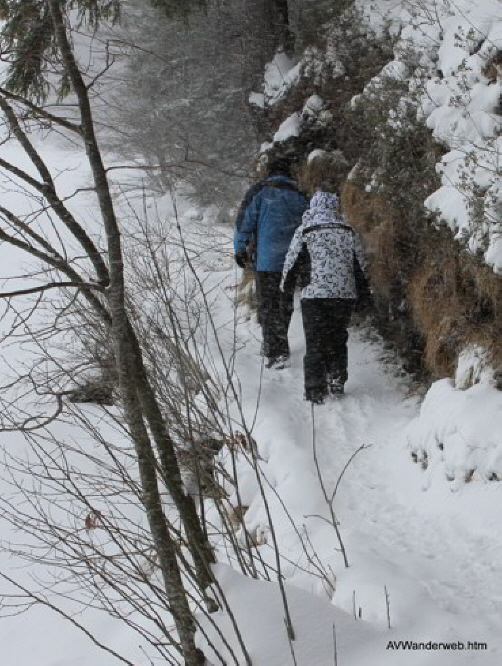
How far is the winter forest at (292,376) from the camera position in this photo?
2.86 m

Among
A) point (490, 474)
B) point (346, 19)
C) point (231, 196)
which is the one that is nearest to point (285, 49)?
point (346, 19)

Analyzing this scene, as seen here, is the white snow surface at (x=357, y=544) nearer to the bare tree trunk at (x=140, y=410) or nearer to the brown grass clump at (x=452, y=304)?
the bare tree trunk at (x=140, y=410)

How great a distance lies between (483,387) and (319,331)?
1758mm

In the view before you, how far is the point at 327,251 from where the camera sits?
19.0 feet

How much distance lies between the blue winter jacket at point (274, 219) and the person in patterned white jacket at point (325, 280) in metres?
0.57

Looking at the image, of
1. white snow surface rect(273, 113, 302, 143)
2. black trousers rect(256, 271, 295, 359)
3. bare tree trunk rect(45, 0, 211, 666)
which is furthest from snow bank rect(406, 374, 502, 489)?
white snow surface rect(273, 113, 302, 143)

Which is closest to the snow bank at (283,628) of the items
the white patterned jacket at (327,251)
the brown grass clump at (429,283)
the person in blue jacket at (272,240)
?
the brown grass clump at (429,283)

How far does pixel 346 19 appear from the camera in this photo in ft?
27.3

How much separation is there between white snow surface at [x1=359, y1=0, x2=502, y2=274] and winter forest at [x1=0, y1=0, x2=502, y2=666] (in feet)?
0.07

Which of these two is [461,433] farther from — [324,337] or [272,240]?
[272,240]

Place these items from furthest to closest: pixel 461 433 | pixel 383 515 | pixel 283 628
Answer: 1. pixel 383 515
2. pixel 461 433
3. pixel 283 628

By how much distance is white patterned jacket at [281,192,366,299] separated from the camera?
5766 millimetres

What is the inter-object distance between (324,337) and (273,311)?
1.04 m

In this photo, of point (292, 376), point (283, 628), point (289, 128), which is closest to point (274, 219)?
point (292, 376)
